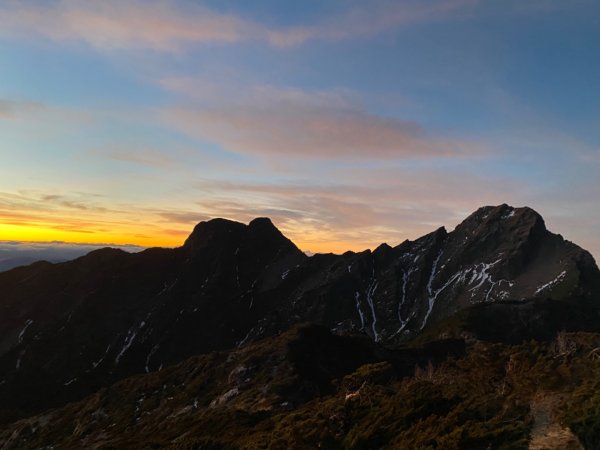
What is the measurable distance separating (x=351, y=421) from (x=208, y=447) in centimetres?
1264

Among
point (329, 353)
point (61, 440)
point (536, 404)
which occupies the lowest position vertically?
point (61, 440)

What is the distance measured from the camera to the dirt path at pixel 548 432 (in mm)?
26641

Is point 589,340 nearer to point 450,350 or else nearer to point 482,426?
point 482,426

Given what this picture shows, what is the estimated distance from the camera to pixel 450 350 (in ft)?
577

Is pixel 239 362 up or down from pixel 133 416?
up

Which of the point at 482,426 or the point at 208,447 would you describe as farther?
the point at 208,447

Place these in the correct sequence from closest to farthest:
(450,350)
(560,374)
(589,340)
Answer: (560,374) < (589,340) < (450,350)

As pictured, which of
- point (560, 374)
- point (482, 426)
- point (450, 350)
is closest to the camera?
point (482, 426)

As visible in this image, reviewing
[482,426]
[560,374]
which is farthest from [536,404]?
[482,426]

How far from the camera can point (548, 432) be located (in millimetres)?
29281

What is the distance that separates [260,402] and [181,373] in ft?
202

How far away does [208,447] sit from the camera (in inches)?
1518

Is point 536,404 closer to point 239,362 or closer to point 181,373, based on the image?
point 239,362

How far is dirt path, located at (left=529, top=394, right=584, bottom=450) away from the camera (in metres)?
26.6
